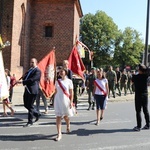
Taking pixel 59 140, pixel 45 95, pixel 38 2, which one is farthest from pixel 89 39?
pixel 59 140

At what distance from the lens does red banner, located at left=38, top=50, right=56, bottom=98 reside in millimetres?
10938

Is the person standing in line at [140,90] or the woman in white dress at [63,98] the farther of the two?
the person standing in line at [140,90]

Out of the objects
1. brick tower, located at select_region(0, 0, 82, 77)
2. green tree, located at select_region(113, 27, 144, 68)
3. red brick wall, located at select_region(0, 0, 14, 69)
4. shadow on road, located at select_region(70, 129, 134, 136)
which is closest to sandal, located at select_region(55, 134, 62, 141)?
shadow on road, located at select_region(70, 129, 134, 136)

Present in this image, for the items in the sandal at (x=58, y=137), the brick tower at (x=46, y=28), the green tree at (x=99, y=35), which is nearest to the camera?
the sandal at (x=58, y=137)

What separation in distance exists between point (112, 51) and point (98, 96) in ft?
188

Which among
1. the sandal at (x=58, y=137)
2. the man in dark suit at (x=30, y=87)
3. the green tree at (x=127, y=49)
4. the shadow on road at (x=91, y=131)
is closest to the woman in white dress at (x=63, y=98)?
the sandal at (x=58, y=137)

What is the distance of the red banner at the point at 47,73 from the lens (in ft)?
35.9

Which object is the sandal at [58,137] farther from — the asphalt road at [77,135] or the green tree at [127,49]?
the green tree at [127,49]

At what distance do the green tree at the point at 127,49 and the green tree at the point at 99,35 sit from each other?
462cm

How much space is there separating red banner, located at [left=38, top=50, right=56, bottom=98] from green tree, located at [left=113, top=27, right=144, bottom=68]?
190 ft

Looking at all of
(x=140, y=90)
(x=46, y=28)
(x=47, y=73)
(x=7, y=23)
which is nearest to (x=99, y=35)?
(x=46, y=28)

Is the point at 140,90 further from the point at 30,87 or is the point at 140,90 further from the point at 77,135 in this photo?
the point at 30,87

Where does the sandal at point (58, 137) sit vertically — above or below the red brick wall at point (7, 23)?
below

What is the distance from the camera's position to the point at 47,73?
11.0m
